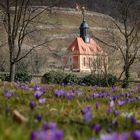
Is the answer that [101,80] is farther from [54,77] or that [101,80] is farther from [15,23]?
[15,23]

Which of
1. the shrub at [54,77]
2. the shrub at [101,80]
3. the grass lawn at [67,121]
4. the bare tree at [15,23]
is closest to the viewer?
the grass lawn at [67,121]

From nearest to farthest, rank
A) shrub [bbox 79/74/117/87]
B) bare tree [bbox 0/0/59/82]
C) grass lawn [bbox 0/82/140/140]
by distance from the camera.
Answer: grass lawn [bbox 0/82/140/140] → bare tree [bbox 0/0/59/82] → shrub [bbox 79/74/117/87]

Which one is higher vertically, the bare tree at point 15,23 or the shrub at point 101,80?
the bare tree at point 15,23

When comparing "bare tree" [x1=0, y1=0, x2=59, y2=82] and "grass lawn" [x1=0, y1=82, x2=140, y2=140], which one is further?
"bare tree" [x1=0, y1=0, x2=59, y2=82]

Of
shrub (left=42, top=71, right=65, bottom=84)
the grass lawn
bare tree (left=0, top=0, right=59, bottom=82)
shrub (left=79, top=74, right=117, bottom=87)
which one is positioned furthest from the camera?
shrub (left=42, top=71, right=65, bottom=84)

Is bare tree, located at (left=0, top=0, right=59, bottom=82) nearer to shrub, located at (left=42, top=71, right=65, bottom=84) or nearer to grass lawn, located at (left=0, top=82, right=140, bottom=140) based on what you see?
shrub, located at (left=42, top=71, right=65, bottom=84)

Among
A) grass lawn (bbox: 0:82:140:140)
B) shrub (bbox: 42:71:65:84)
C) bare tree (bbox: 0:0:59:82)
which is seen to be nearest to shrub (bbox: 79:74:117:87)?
shrub (bbox: 42:71:65:84)

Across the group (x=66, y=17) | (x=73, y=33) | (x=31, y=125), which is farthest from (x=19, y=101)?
(x=66, y=17)

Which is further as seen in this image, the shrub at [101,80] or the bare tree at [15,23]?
the shrub at [101,80]

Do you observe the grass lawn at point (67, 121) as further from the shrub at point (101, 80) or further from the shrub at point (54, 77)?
the shrub at point (54, 77)

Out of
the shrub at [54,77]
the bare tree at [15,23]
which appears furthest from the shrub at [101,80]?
the bare tree at [15,23]

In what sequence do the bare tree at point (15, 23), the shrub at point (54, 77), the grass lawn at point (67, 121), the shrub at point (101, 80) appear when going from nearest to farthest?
the grass lawn at point (67, 121)
the bare tree at point (15, 23)
the shrub at point (101, 80)
the shrub at point (54, 77)

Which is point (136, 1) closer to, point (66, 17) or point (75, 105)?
point (75, 105)

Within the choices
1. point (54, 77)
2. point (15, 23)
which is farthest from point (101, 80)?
point (15, 23)
